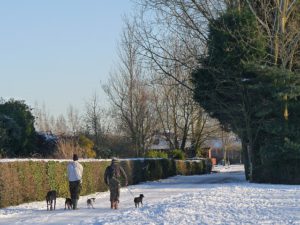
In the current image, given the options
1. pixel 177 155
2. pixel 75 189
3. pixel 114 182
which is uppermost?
pixel 177 155

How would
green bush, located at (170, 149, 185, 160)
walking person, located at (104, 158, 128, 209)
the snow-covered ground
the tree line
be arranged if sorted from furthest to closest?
green bush, located at (170, 149, 185, 160) < the tree line < walking person, located at (104, 158, 128, 209) < the snow-covered ground

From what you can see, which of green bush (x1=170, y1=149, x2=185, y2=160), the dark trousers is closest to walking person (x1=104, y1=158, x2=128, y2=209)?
the dark trousers

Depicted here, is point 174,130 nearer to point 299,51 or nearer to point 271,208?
point 299,51

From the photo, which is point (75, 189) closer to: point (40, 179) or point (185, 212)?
point (40, 179)

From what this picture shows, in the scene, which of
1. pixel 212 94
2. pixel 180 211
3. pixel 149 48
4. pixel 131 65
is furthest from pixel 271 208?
pixel 131 65

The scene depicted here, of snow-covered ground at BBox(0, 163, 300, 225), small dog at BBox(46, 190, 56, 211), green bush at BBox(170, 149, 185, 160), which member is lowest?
snow-covered ground at BBox(0, 163, 300, 225)

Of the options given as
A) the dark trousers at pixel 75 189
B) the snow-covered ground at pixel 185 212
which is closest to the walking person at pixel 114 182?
the snow-covered ground at pixel 185 212

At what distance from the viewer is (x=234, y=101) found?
129 feet

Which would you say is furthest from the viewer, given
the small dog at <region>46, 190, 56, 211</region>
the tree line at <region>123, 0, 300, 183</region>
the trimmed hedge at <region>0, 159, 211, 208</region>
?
the tree line at <region>123, 0, 300, 183</region>

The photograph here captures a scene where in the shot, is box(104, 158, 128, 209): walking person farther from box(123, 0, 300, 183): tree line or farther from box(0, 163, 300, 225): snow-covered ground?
box(123, 0, 300, 183): tree line

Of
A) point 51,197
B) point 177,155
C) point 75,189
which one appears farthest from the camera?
point 177,155

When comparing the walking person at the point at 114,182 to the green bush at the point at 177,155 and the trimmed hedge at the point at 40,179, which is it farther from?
the green bush at the point at 177,155

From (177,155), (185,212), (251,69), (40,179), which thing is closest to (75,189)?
(40,179)

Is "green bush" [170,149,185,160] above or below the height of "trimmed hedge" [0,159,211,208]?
above
